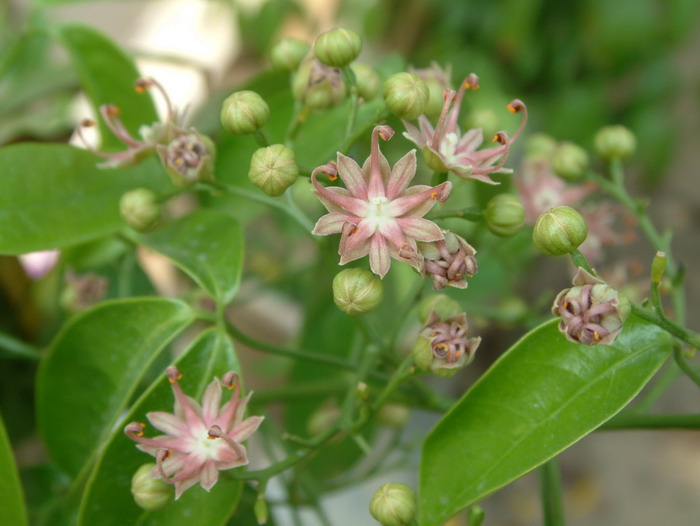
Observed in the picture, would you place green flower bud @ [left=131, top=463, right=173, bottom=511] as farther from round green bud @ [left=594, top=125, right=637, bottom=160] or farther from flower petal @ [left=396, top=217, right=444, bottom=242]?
round green bud @ [left=594, top=125, right=637, bottom=160]

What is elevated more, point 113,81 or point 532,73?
point 113,81

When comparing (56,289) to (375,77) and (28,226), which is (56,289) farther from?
(375,77)

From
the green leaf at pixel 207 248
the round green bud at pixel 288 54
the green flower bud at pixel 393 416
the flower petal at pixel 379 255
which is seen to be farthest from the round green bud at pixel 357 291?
the green flower bud at pixel 393 416

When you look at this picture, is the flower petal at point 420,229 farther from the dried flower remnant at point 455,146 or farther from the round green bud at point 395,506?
the round green bud at point 395,506

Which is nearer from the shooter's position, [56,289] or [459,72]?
[56,289]

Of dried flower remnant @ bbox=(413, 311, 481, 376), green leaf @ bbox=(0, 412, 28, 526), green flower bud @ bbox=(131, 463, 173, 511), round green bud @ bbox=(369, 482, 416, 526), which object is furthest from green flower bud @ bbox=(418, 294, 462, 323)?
green leaf @ bbox=(0, 412, 28, 526)

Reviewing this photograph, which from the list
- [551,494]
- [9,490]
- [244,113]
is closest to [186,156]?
[244,113]

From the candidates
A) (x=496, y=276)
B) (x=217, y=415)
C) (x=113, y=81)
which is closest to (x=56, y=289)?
(x=113, y=81)

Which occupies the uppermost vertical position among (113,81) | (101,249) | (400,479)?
(113,81)
